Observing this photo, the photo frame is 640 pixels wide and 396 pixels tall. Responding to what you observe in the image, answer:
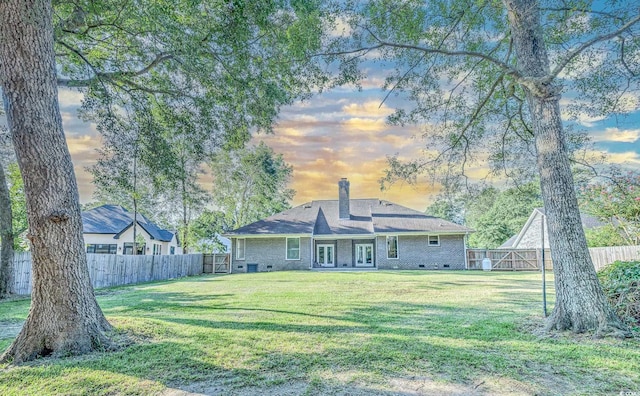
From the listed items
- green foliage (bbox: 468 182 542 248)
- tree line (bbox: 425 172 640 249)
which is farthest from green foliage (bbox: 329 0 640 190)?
green foliage (bbox: 468 182 542 248)

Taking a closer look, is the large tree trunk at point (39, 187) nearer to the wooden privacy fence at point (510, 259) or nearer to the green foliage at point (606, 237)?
the green foliage at point (606, 237)

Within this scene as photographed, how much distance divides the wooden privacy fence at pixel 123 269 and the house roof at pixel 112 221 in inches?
281

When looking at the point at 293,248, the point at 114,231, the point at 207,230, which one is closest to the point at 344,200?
the point at 293,248

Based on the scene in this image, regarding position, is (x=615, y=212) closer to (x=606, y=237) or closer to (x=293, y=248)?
(x=606, y=237)

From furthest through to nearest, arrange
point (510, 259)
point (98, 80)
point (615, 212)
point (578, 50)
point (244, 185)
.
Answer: point (244, 185) → point (510, 259) → point (615, 212) → point (98, 80) → point (578, 50)

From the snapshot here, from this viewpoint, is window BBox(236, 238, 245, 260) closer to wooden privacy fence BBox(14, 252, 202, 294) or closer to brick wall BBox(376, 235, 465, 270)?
wooden privacy fence BBox(14, 252, 202, 294)

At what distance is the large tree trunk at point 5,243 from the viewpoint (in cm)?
1028

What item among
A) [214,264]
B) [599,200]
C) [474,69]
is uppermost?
[474,69]

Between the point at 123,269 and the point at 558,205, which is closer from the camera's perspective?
the point at 558,205

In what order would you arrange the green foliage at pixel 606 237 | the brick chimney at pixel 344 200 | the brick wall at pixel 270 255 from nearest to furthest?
the green foliage at pixel 606 237 → the brick wall at pixel 270 255 → the brick chimney at pixel 344 200

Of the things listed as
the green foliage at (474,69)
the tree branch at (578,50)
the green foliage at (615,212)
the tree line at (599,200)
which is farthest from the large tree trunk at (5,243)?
the green foliage at (615,212)

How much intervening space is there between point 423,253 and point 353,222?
17.0 ft

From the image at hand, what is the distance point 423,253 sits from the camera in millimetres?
22500

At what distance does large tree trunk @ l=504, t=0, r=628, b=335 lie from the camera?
4.84 metres
